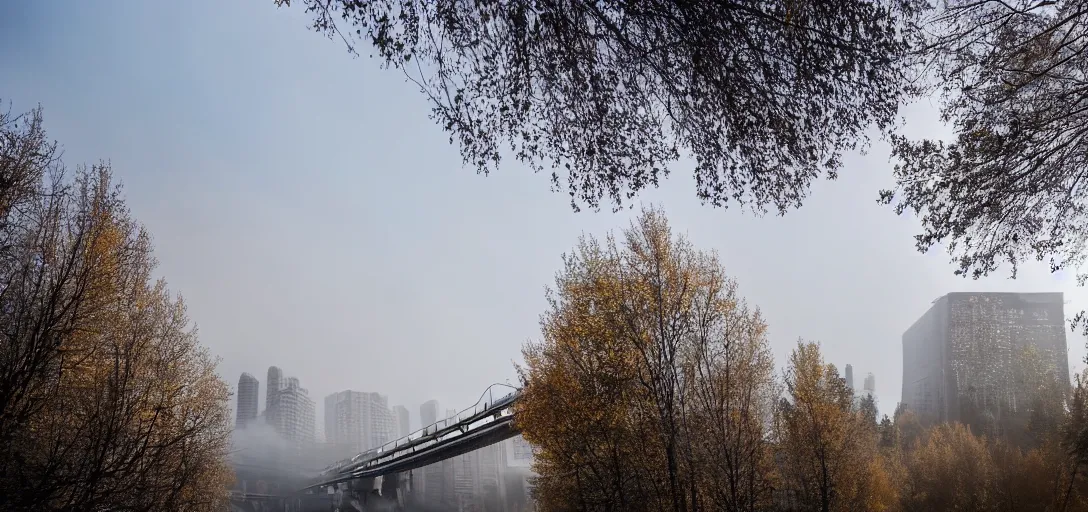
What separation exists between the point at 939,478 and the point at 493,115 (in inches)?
1749

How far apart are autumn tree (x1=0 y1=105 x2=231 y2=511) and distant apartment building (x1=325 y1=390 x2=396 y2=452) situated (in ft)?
294

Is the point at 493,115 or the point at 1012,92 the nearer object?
the point at 493,115

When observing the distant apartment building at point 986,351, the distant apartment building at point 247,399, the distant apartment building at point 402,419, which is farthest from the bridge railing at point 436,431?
the distant apartment building at point 402,419

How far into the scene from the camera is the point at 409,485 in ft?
231

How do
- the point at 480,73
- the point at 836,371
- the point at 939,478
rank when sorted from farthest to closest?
the point at 939,478, the point at 836,371, the point at 480,73

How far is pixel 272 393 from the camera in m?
87.4

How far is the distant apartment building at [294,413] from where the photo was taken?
84.9 meters

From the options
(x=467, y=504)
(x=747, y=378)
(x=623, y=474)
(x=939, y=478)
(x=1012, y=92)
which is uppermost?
(x=1012, y=92)

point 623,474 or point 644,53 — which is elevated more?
point 644,53

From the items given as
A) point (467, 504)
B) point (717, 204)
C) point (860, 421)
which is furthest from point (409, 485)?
point (717, 204)

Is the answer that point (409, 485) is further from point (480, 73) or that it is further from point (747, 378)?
point (480, 73)

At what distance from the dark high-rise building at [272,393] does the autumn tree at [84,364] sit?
207 ft

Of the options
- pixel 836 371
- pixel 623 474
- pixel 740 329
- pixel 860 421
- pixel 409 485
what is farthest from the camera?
pixel 409 485

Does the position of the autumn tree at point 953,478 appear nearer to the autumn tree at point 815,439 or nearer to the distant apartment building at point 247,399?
the autumn tree at point 815,439
